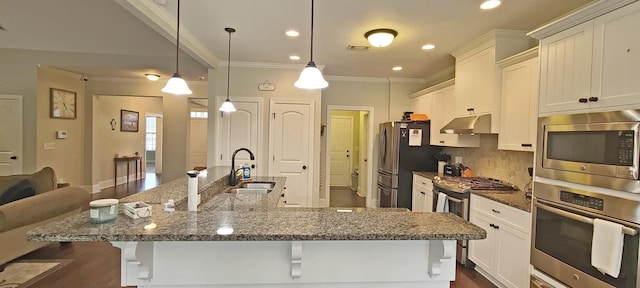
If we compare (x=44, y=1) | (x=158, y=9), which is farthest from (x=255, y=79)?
(x=44, y=1)

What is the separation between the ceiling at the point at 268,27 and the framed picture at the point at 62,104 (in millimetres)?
979

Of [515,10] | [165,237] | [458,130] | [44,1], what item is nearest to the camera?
[165,237]

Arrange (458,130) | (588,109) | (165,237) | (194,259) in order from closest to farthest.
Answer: (165,237), (194,259), (588,109), (458,130)

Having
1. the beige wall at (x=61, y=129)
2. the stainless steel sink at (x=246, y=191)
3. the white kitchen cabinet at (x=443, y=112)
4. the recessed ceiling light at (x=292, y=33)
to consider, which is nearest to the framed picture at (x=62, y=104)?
the beige wall at (x=61, y=129)

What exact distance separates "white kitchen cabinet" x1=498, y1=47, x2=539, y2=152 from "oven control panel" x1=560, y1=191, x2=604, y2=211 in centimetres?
72

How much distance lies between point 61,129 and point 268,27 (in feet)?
17.6

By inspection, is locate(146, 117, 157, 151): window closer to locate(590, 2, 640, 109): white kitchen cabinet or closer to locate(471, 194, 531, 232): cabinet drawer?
locate(471, 194, 531, 232): cabinet drawer

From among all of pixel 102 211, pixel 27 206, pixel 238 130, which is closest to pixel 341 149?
pixel 238 130

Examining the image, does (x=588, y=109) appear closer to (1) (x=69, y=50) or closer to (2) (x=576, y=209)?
(2) (x=576, y=209)

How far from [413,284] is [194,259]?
1059mm

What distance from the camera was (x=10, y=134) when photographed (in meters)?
5.24

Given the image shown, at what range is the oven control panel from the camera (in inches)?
72.5

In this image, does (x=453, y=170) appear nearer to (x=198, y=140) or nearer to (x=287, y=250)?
(x=287, y=250)

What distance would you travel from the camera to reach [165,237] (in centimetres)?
123
